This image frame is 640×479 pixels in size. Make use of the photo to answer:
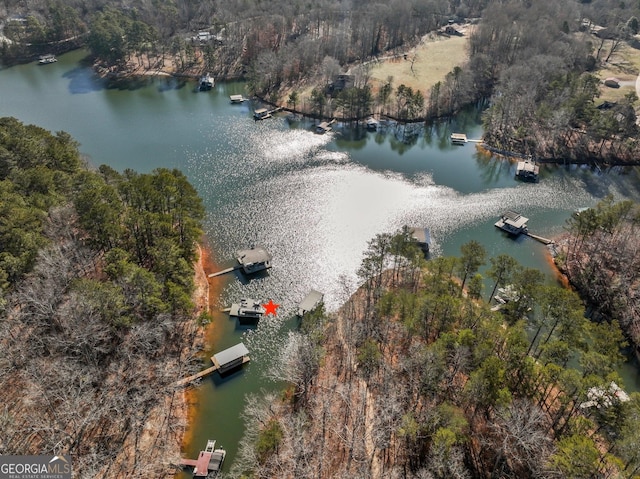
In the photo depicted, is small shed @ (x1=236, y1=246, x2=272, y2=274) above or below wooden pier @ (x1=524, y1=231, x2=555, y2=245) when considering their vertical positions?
above

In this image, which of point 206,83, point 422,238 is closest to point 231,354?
point 422,238

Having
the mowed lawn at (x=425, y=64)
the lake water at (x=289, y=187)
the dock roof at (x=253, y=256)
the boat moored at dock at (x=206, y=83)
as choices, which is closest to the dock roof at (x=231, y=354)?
the lake water at (x=289, y=187)

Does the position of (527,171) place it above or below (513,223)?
above

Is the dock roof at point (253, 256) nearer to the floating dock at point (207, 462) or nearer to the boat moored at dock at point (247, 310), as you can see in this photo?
the boat moored at dock at point (247, 310)

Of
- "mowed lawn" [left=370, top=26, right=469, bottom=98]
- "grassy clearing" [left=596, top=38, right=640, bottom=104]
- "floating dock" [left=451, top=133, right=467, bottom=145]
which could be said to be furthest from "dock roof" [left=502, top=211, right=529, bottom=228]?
"grassy clearing" [left=596, top=38, right=640, bottom=104]

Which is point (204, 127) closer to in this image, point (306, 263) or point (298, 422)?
point (306, 263)

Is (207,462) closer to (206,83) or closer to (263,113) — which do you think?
(263,113)

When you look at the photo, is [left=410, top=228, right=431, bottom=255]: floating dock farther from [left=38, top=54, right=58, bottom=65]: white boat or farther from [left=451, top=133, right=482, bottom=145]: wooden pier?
[left=38, top=54, right=58, bottom=65]: white boat
